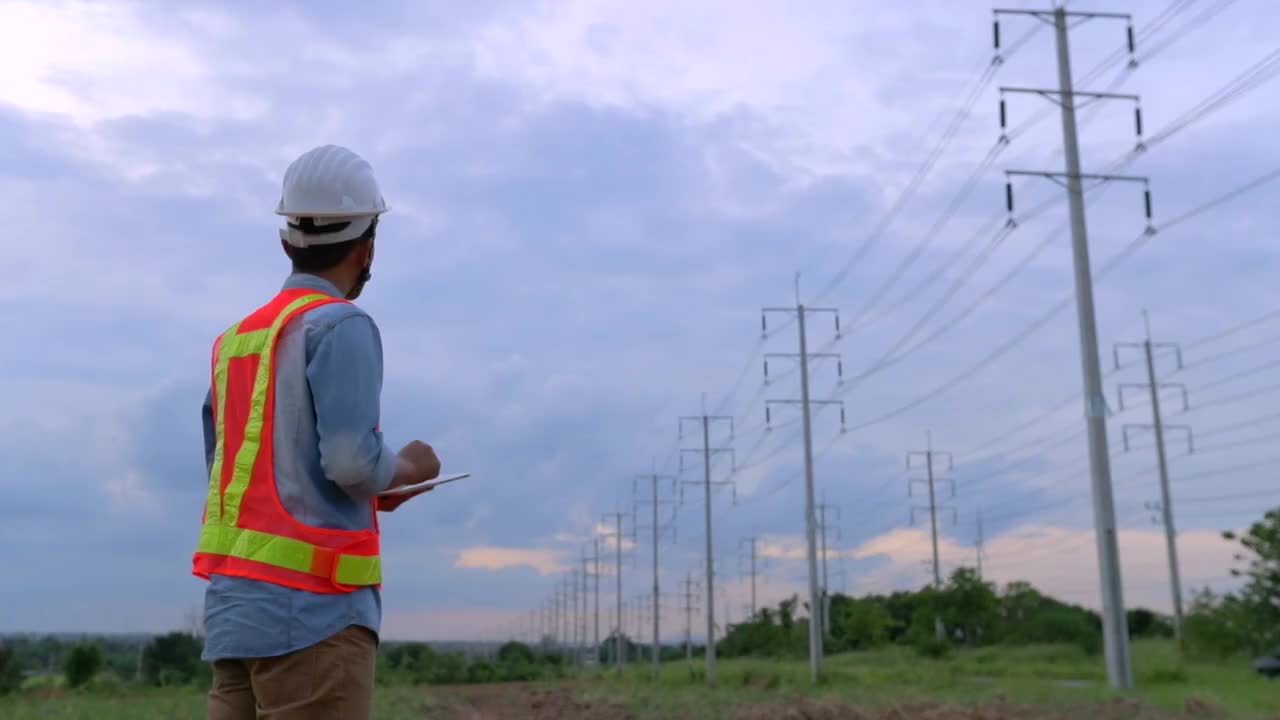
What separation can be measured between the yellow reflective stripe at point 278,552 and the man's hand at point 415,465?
19 centimetres

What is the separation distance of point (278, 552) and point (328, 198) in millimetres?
782

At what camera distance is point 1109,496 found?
22.1 meters

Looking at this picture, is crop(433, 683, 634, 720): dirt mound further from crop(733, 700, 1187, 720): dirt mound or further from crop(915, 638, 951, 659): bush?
crop(915, 638, 951, 659): bush

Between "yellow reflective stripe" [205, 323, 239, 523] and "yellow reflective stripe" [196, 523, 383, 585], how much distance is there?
0.15ft

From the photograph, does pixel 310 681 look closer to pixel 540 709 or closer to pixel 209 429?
pixel 209 429

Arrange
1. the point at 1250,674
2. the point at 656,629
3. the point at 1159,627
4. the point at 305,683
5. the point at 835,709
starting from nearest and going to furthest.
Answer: the point at 305,683
the point at 835,709
the point at 1250,674
the point at 656,629
the point at 1159,627

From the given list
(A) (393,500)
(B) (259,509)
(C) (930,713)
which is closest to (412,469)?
(A) (393,500)

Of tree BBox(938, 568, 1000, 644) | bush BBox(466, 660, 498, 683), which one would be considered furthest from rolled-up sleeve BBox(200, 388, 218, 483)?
tree BBox(938, 568, 1000, 644)

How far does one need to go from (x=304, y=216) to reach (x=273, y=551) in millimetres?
754

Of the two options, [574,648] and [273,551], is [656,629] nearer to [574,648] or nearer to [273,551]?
[574,648]

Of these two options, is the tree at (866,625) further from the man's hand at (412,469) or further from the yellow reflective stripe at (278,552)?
the yellow reflective stripe at (278,552)

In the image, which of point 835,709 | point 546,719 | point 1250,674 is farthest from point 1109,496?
point 1250,674

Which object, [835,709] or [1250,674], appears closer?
[835,709]

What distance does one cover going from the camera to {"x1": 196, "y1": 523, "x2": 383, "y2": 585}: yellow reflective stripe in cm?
261
